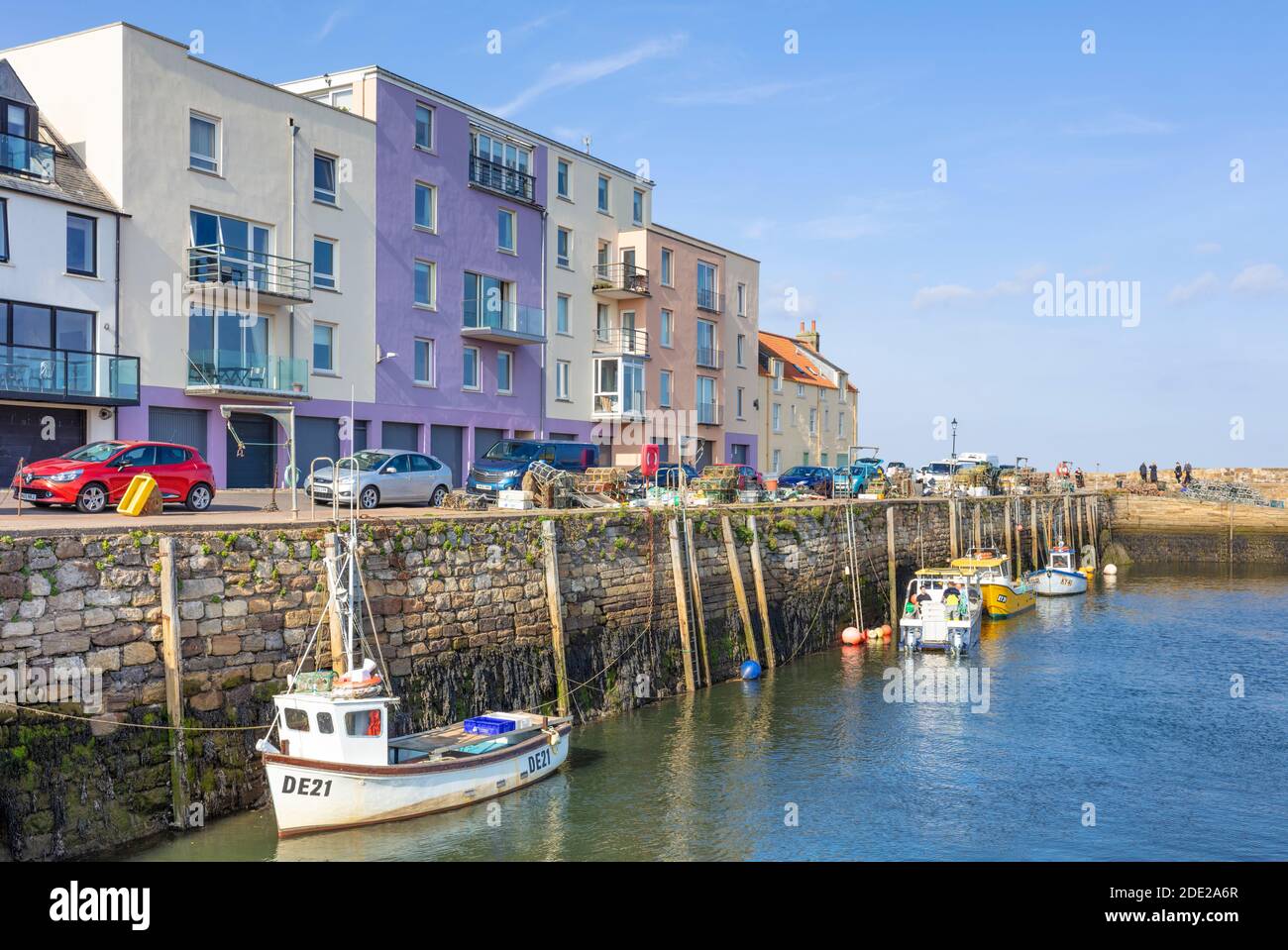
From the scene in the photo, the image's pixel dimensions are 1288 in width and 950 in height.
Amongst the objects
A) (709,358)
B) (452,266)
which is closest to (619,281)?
(709,358)

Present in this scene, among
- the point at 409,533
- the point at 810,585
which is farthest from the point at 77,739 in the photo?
the point at 810,585

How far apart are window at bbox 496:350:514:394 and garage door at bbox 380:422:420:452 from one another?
15.2ft

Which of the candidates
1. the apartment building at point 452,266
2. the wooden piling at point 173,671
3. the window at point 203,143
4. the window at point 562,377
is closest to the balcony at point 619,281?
the window at point 562,377

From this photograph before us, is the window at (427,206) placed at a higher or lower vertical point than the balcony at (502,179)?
lower

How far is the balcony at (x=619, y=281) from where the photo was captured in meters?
47.0

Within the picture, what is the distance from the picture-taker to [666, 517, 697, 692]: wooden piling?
25.3 m

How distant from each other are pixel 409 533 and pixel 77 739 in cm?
671

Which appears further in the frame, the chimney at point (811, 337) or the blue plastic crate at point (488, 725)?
the chimney at point (811, 337)

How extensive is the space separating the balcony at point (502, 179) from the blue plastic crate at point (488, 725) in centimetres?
2692

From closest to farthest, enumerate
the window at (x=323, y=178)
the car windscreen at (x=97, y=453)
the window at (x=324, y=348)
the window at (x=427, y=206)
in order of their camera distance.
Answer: the car windscreen at (x=97, y=453)
the window at (x=323, y=178)
the window at (x=324, y=348)
the window at (x=427, y=206)

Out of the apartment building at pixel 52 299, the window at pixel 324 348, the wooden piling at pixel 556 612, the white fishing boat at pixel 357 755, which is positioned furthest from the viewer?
the window at pixel 324 348

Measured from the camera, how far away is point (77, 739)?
1366 cm

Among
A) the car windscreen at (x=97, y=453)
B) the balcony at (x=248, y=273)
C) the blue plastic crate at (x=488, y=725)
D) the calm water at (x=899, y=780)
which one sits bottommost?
the calm water at (x=899, y=780)

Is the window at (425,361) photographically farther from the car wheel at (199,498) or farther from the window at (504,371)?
the car wheel at (199,498)
